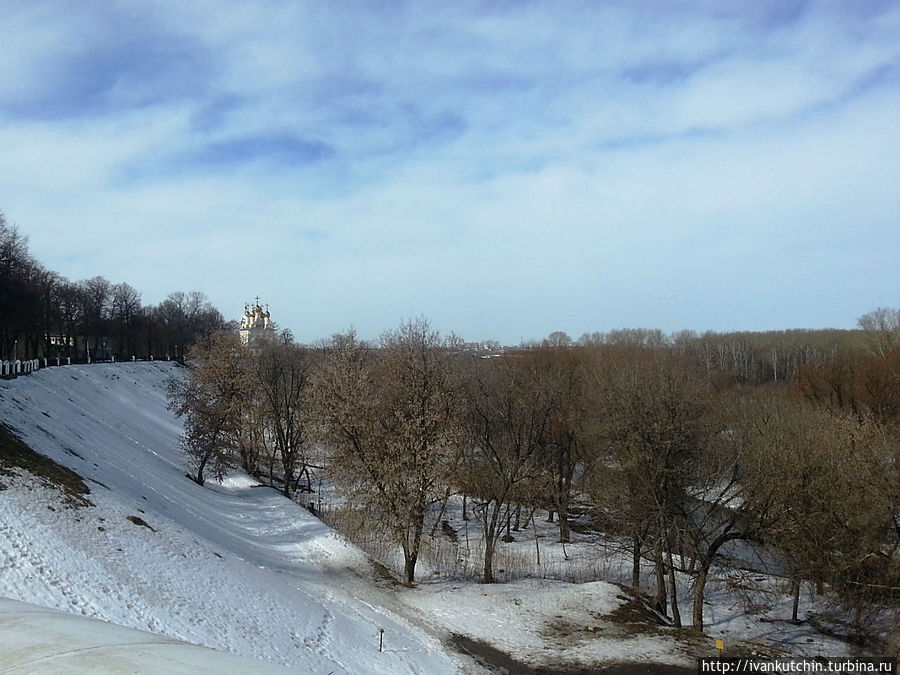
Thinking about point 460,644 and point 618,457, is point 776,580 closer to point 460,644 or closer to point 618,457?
point 618,457

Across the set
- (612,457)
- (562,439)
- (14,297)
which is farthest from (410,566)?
(14,297)

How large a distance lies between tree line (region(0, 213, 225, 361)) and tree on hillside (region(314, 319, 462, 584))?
101ft

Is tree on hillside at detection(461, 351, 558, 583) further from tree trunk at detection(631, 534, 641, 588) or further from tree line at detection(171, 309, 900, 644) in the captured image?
tree trunk at detection(631, 534, 641, 588)

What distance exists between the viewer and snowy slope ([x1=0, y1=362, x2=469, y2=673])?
43.4ft

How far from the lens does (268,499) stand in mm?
33531

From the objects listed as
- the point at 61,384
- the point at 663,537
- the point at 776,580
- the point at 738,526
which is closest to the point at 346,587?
the point at 663,537

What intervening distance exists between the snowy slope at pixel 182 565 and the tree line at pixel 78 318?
18.3 metres

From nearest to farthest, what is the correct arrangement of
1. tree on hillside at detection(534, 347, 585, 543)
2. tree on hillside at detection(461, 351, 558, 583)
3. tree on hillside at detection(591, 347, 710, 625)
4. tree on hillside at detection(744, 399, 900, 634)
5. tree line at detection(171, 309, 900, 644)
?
1. tree on hillside at detection(744, 399, 900, 634)
2. tree line at detection(171, 309, 900, 644)
3. tree on hillside at detection(591, 347, 710, 625)
4. tree on hillside at detection(461, 351, 558, 583)
5. tree on hillside at detection(534, 347, 585, 543)

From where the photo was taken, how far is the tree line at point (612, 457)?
59.3 feet

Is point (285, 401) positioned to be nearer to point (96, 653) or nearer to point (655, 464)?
point (655, 464)

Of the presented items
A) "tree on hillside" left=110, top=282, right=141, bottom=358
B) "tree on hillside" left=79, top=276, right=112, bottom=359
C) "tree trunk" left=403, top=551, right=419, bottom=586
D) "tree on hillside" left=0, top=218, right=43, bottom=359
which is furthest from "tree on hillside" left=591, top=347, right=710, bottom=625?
"tree on hillside" left=110, top=282, right=141, bottom=358

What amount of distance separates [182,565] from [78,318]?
61905 millimetres

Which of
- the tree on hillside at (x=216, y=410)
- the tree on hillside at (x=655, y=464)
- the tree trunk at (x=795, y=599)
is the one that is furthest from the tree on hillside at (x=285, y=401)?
the tree trunk at (x=795, y=599)

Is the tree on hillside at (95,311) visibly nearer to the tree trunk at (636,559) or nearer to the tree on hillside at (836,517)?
the tree trunk at (636,559)
